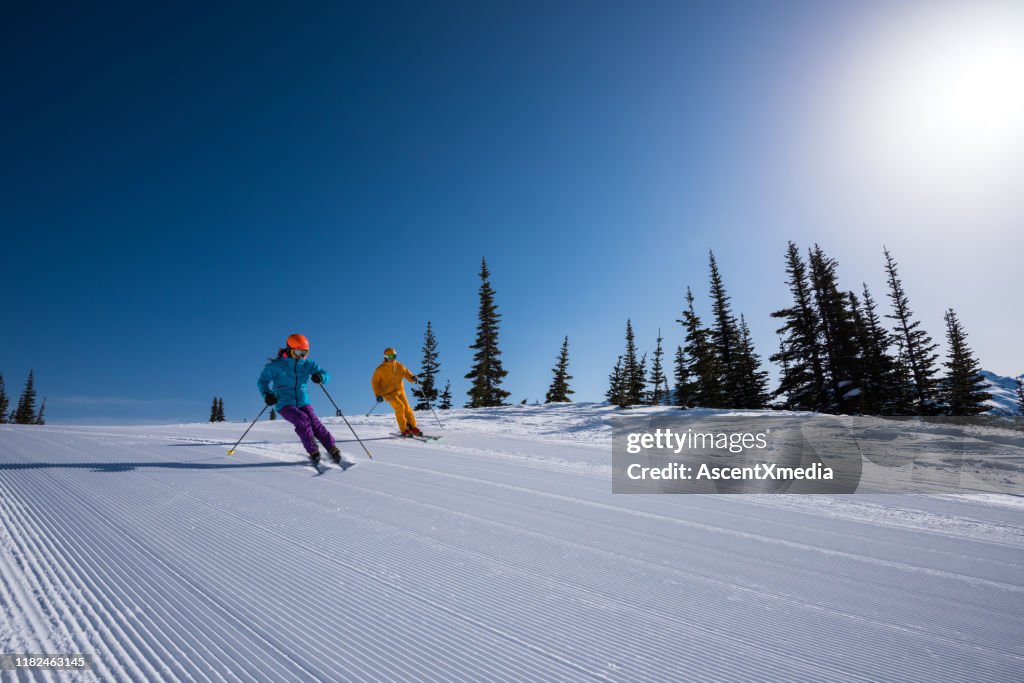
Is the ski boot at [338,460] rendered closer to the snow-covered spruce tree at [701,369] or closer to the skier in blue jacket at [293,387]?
the skier in blue jacket at [293,387]

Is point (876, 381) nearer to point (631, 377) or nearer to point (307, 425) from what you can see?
point (631, 377)

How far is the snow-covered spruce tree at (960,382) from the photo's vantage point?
27.2m

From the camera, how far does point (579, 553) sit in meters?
2.71

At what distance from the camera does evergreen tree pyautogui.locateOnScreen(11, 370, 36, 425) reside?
51656 millimetres

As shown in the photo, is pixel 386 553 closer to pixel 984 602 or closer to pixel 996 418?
pixel 984 602

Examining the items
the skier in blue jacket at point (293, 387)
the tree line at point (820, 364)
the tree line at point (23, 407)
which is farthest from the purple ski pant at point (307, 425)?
the tree line at point (23, 407)

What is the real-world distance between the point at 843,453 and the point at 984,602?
6.13 m

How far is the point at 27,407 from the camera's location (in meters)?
52.5

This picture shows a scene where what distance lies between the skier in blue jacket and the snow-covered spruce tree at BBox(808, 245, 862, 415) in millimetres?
29647

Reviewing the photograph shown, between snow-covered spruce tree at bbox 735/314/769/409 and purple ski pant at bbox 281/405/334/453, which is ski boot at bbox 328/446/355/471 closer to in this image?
purple ski pant at bbox 281/405/334/453

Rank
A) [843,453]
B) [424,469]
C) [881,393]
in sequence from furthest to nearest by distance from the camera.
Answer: [881,393]
[843,453]
[424,469]

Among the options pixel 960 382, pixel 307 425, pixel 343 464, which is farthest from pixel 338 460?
pixel 960 382

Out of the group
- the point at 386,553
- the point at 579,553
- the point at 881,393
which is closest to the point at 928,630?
the point at 579,553

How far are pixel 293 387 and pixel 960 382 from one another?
45.2 m
